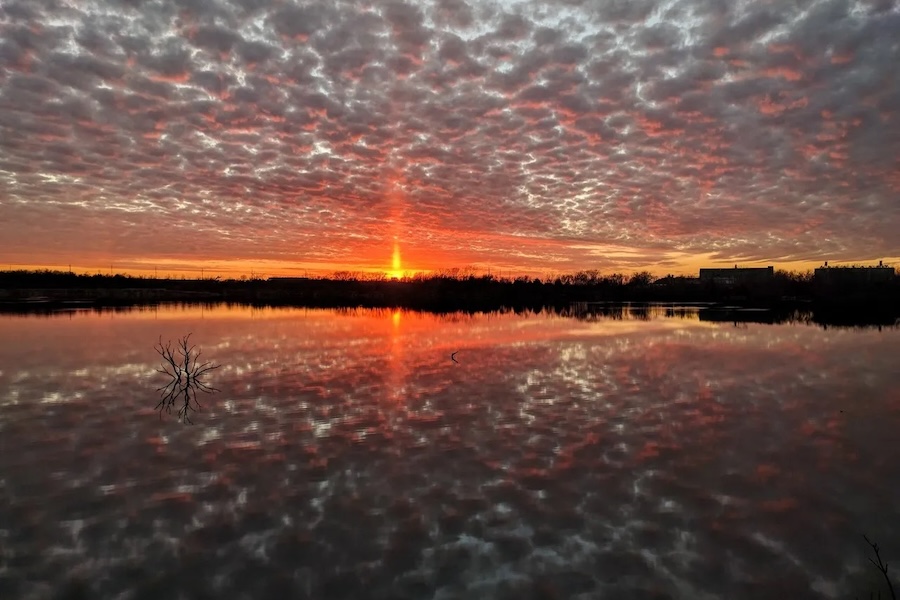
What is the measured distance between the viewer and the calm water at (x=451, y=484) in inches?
247

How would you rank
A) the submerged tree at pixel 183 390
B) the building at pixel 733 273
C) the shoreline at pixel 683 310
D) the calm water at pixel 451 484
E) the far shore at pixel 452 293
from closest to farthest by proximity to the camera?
the calm water at pixel 451 484 → the submerged tree at pixel 183 390 → the shoreline at pixel 683 310 → the far shore at pixel 452 293 → the building at pixel 733 273

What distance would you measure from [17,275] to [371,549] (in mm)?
151275

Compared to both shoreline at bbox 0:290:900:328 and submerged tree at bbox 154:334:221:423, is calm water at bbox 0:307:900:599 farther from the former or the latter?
shoreline at bbox 0:290:900:328

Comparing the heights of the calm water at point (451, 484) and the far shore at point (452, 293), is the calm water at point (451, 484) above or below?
below

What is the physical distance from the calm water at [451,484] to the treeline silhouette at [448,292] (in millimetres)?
50299

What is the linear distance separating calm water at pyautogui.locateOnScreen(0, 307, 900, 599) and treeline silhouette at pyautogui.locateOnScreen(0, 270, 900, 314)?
50.3 metres

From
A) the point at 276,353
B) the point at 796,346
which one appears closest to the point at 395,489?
the point at 276,353

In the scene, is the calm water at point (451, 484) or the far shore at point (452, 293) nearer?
the calm water at point (451, 484)

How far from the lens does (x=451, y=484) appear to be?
886 centimetres

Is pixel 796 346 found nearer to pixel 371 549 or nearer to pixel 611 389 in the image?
pixel 611 389

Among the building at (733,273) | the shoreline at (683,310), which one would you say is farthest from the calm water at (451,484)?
the building at (733,273)

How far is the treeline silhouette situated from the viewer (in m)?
70.4

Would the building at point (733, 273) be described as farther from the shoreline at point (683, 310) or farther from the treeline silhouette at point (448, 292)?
the shoreline at point (683, 310)

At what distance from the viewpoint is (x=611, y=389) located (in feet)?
53.9
